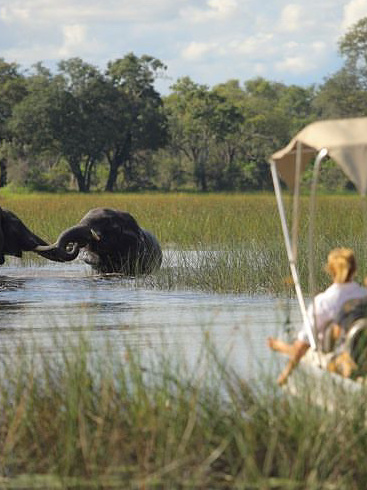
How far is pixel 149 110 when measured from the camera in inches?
3728

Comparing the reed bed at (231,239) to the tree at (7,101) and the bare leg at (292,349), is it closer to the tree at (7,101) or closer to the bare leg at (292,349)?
the bare leg at (292,349)

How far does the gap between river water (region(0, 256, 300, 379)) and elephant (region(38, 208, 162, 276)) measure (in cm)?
36

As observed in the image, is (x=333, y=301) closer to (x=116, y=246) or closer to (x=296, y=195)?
(x=296, y=195)

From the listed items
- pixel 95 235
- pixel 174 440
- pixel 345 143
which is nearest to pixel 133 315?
pixel 95 235

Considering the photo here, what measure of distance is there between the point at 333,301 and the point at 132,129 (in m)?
84.6

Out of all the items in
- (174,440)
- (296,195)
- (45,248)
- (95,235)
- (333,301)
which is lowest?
(174,440)

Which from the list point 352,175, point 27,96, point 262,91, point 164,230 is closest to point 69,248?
point 164,230

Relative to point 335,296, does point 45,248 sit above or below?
below

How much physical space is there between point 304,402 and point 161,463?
934mm

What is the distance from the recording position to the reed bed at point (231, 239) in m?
19.5

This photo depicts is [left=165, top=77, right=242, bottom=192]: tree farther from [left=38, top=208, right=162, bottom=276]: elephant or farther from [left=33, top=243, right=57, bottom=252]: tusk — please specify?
[left=33, top=243, right=57, bottom=252]: tusk

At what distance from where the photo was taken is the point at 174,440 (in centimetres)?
775

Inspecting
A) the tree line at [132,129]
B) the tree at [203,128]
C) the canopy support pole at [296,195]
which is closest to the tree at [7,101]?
the tree line at [132,129]

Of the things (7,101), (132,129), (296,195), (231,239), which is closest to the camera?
(296,195)
